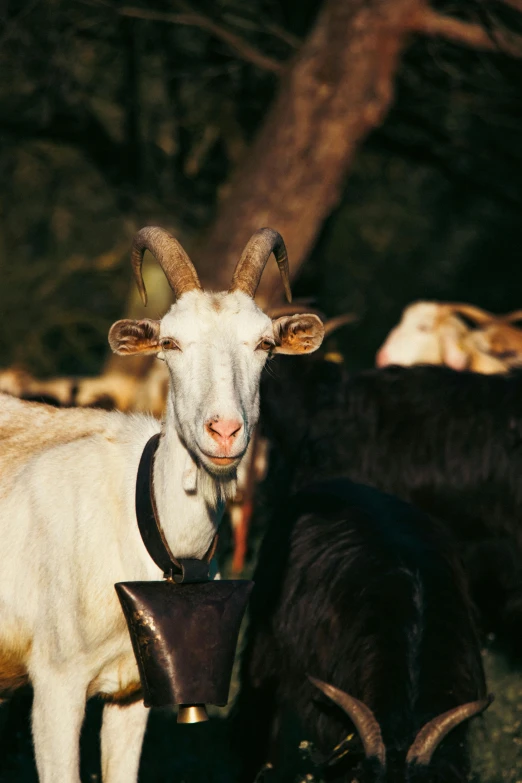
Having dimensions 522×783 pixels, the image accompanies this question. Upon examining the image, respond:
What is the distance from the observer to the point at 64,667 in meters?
4.30

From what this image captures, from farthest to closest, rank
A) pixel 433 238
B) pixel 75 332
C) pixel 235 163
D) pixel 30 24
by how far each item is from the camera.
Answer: pixel 433 238 < pixel 75 332 < pixel 235 163 < pixel 30 24

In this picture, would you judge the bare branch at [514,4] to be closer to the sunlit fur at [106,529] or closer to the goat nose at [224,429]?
the sunlit fur at [106,529]

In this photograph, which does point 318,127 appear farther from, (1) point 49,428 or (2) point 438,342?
(1) point 49,428

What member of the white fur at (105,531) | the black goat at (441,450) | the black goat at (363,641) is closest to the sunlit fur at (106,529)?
the white fur at (105,531)

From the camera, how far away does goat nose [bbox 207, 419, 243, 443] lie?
3895mm

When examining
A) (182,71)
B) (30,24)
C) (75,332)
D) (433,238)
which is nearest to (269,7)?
(182,71)

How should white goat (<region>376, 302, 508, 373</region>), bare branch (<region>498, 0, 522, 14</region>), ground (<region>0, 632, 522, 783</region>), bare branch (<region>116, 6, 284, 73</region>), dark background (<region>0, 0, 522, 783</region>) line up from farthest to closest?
bare branch (<region>116, 6, 284, 73</region>)
dark background (<region>0, 0, 522, 783</region>)
bare branch (<region>498, 0, 522, 14</region>)
white goat (<region>376, 302, 508, 373</region>)
ground (<region>0, 632, 522, 783</region>)

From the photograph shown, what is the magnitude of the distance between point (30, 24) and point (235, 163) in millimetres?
3207

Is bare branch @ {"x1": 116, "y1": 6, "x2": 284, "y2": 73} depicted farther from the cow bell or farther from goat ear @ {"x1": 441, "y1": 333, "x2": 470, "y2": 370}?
the cow bell

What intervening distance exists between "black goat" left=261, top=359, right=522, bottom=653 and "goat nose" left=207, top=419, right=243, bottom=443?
296 centimetres

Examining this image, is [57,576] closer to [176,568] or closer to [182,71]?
[176,568]

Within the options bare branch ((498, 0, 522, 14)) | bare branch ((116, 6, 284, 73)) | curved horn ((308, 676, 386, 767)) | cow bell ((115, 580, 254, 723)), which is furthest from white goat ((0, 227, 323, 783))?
bare branch ((116, 6, 284, 73))

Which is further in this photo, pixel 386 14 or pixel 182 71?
pixel 182 71

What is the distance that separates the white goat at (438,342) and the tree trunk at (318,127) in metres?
1.13
